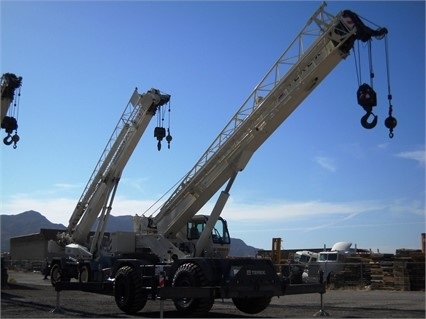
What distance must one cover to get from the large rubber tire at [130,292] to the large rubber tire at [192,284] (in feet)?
3.42

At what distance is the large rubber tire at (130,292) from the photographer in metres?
14.9

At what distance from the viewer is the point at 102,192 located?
27391 mm

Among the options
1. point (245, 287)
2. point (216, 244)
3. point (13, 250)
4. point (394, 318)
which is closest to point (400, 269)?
point (216, 244)

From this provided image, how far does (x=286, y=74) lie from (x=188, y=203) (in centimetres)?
677

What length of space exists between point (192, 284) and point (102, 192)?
567 inches

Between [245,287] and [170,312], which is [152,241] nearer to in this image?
[170,312]

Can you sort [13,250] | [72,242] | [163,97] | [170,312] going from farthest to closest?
[13,250]
[72,242]
[163,97]
[170,312]

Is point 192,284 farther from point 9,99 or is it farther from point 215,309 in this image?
point 9,99

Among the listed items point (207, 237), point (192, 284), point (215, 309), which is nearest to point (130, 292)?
point (192, 284)

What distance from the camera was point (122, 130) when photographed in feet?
88.5

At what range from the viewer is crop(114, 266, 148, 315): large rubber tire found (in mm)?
14914

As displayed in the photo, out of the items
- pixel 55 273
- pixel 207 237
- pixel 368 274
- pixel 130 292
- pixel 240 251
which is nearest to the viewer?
pixel 130 292

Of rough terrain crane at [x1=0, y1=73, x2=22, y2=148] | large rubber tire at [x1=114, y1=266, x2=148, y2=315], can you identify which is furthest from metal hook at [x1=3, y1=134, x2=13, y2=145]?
large rubber tire at [x1=114, y1=266, x2=148, y2=315]

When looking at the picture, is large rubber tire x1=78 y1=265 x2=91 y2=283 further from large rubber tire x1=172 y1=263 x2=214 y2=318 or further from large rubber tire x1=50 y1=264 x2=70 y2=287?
large rubber tire x1=172 y1=263 x2=214 y2=318
